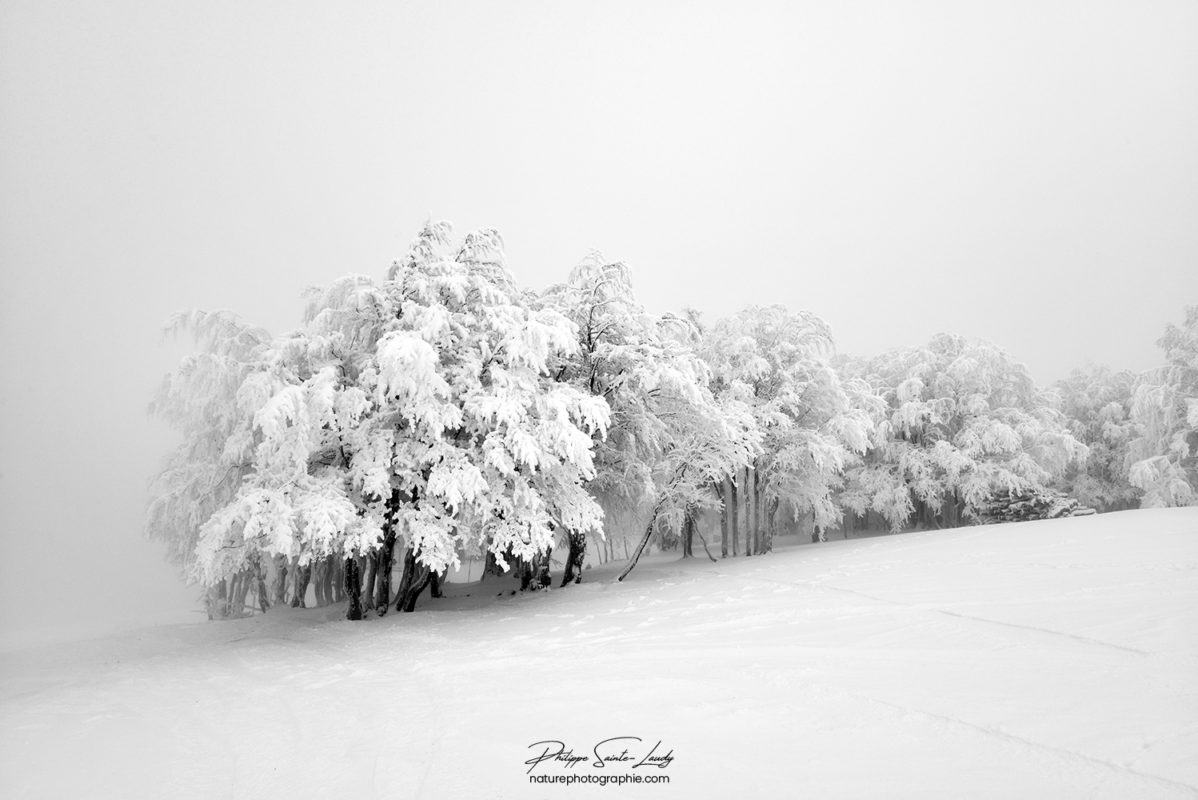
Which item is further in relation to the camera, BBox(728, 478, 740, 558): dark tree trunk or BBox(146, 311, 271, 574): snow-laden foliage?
BBox(728, 478, 740, 558): dark tree trunk

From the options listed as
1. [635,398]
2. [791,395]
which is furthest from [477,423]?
[791,395]

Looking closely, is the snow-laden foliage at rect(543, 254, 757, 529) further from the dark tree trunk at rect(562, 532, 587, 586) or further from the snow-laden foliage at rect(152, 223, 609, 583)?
the snow-laden foliage at rect(152, 223, 609, 583)

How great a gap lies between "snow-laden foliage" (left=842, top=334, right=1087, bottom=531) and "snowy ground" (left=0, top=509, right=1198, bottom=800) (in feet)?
51.8

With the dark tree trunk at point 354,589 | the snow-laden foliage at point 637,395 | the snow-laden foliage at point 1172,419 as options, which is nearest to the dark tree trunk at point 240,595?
the dark tree trunk at point 354,589

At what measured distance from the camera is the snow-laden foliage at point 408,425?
30.6ft

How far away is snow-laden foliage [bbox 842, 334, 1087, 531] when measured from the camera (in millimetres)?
24062

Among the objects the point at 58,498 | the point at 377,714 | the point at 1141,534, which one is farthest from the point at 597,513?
the point at 58,498

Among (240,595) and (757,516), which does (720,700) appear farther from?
(240,595)

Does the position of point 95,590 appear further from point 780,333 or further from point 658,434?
point 780,333

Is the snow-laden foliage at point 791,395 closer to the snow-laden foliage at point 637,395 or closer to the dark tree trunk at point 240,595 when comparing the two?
the snow-laden foliage at point 637,395

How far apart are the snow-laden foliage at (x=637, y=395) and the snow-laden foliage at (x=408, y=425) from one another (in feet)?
7.25

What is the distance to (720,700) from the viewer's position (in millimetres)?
4789

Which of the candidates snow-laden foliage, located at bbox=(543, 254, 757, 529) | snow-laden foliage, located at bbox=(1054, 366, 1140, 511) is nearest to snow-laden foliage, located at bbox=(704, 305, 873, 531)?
snow-laden foliage, located at bbox=(543, 254, 757, 529)

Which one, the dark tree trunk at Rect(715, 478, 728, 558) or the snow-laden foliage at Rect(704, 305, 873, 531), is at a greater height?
the snow-laden foliage at Rect(704, 305, 873, 531)
